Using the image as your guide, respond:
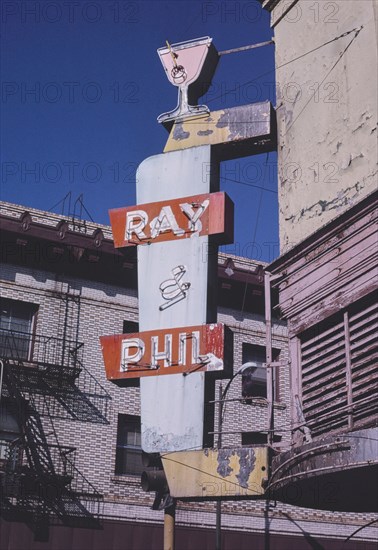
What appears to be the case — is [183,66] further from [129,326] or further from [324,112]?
[129,326]

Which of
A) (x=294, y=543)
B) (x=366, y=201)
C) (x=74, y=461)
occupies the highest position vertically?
(x=366, y=201)

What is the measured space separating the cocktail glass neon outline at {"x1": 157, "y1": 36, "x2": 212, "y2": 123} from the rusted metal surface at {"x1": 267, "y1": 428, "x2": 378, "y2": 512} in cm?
765

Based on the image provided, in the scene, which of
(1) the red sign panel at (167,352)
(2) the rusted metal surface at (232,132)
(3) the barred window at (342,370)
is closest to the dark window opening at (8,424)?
(1) the red sign panel at (167,352)

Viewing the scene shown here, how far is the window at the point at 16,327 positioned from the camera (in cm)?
2567

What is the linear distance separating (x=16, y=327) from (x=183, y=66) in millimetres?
11965

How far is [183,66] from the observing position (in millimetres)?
17219

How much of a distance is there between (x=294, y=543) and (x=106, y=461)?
22.6 ft

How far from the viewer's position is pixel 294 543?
26906 millimetres

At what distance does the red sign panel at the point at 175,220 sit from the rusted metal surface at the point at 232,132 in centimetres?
111

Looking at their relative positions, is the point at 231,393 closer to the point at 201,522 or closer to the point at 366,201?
the point at 201,522

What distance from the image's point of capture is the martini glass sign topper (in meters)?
16.8

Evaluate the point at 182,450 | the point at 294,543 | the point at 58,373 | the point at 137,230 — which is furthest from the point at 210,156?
the point at 294,543

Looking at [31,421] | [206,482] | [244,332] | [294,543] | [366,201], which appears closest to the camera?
[366,201]

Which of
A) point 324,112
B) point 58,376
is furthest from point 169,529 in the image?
point 58,376
